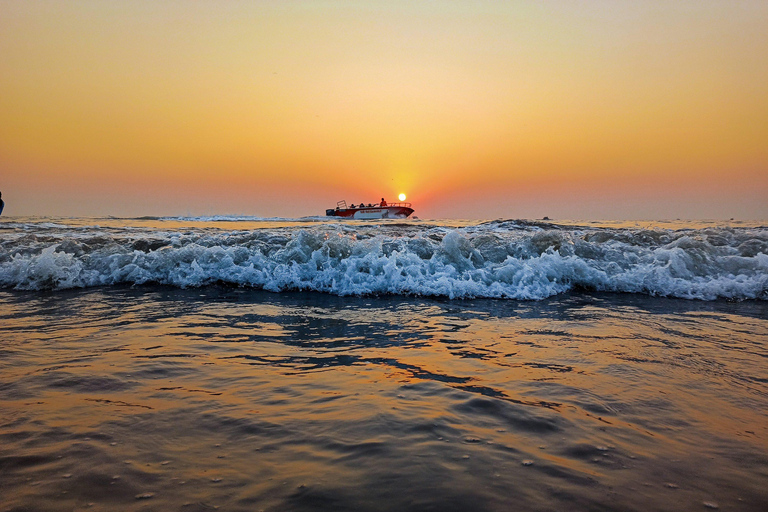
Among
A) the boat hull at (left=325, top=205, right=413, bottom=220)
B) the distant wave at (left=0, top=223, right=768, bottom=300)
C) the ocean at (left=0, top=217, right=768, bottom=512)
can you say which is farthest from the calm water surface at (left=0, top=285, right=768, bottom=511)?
the boat hull at (left=325, top=205, right=413, bottom=220)

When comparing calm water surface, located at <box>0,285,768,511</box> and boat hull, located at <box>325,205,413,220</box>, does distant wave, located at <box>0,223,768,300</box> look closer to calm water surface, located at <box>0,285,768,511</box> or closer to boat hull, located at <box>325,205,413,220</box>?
calm water surface, located at <box>0,285,768,511</box>

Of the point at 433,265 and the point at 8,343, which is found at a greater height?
the point at 433,265

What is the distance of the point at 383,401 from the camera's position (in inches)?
128

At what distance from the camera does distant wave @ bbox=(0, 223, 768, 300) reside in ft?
29.0

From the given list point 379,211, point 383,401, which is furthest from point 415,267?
point 379,211

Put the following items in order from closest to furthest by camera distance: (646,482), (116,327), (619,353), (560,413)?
(646,482) < (560,413) < (619,353) < (116,327)

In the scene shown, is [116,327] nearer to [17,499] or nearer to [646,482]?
[17,499]

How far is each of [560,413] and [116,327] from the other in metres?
5.27

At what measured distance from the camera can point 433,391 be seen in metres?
3.49

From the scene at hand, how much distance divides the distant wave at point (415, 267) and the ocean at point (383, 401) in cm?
42

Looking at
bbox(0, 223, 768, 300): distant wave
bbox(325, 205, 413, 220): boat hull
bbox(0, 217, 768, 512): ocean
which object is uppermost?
bbox(325, 205, 413, 220): boat hull

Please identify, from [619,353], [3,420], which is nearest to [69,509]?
[3,420]

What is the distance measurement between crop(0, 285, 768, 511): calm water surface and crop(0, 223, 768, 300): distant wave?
2.94m

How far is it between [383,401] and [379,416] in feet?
0.93
